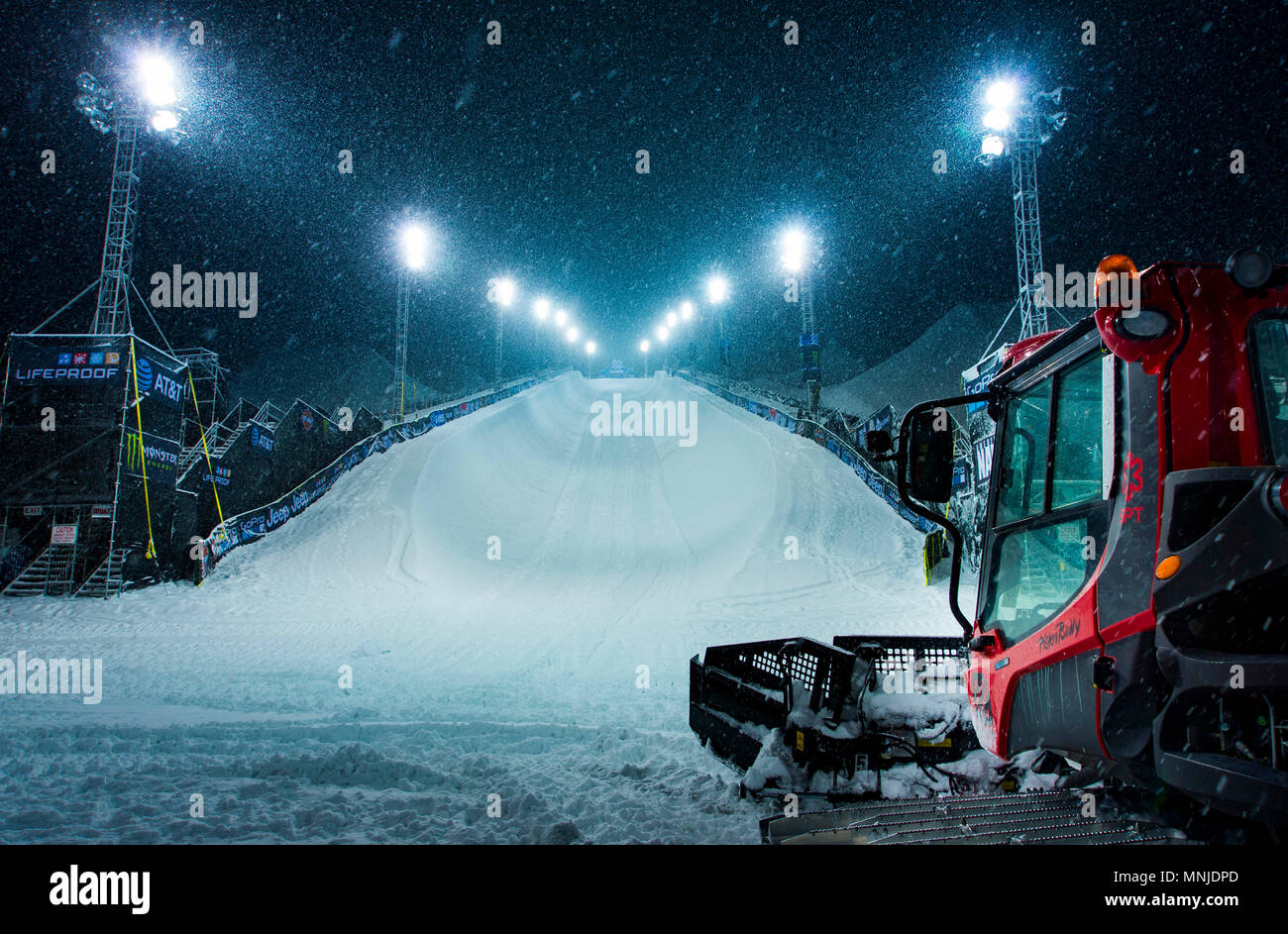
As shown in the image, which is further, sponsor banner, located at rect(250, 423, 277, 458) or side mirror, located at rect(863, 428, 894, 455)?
sponsor banner, located at rect(250, 423, 277, 458)

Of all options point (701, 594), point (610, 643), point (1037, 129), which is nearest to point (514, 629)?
point (610, 643)

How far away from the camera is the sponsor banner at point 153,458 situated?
16.3 metres

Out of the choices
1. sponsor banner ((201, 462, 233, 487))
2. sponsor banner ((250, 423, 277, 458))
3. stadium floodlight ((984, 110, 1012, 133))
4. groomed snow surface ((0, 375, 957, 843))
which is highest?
stadium floodlight ((984, 110, 1012, 133))

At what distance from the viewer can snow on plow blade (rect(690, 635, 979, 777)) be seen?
12.5 feet

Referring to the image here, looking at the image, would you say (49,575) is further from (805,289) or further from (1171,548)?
(805,289)

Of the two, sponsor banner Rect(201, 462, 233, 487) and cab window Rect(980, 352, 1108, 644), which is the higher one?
sponsor banner Rect(201, 462, 233, 487)

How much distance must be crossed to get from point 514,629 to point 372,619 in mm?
3155

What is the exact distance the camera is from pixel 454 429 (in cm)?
2683

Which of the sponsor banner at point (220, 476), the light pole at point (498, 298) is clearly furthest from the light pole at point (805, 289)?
the sponsor banner at point (220, 476)

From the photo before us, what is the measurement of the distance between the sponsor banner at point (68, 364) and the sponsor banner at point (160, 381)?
1.32 ft

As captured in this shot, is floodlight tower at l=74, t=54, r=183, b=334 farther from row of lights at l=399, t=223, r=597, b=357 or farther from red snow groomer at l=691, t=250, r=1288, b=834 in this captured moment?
red snow groomer at l=691, t=250, r=1288, b=834

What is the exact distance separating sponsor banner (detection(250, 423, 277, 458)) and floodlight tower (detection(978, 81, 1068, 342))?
76.9 feet

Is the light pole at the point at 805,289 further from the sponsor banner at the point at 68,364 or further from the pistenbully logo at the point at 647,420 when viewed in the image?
the sponsor banner at the point at 68,364

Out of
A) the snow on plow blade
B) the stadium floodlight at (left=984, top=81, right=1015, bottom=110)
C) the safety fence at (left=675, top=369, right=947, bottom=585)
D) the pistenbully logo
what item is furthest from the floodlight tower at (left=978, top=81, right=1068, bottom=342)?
the snow on plow blade
